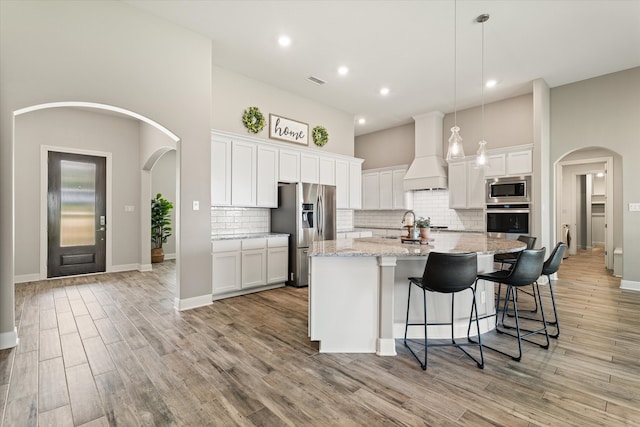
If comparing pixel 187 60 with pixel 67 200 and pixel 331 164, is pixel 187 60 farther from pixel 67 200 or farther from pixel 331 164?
pixel 67 200

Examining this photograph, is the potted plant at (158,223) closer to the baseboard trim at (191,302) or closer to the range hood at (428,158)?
the baseboard trim at (191,302)

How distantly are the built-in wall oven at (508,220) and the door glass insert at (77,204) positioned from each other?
25.4 ft

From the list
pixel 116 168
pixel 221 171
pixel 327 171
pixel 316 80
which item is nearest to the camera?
pixel 221 171

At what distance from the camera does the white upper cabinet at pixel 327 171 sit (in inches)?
235

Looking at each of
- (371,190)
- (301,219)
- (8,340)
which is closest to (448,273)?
(301,219)

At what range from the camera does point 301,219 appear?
5008 mm

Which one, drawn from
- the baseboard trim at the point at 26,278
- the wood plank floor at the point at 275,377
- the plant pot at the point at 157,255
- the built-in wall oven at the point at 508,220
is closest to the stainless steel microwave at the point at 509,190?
the built-in wall oven at the point at 508,220

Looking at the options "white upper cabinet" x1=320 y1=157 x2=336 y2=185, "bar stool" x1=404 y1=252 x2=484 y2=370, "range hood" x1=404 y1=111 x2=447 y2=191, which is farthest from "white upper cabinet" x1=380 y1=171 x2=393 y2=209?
"bar stool" x1=404 y1=252 x2=484 y2=370

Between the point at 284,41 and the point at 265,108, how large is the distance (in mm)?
1503

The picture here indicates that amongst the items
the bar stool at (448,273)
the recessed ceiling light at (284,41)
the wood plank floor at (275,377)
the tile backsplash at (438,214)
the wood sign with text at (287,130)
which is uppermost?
the recessed ceiling light at (284,41)

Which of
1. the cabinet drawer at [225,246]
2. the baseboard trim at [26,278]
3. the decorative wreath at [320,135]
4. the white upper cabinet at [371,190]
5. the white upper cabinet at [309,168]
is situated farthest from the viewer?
the white upper cabinet at [371,190]

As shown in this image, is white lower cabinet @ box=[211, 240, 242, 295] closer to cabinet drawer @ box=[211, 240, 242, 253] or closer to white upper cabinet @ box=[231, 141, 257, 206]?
cabinet drawer @ box=[211, 240, 242, 253]

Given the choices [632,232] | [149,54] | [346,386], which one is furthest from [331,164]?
[632,232]

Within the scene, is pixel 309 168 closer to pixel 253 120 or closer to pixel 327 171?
pixel 327 171
